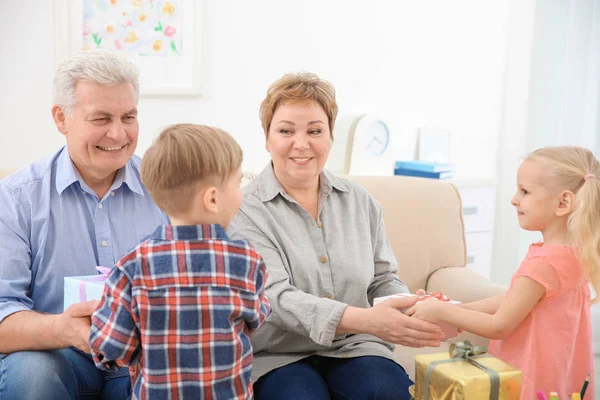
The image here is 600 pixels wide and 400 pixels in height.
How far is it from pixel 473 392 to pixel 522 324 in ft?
→ 1.28

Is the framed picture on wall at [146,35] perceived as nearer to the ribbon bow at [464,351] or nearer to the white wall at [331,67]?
the white wall at [331,67]

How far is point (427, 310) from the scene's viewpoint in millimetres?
1846

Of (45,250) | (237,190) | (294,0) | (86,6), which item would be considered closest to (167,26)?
(86,6)

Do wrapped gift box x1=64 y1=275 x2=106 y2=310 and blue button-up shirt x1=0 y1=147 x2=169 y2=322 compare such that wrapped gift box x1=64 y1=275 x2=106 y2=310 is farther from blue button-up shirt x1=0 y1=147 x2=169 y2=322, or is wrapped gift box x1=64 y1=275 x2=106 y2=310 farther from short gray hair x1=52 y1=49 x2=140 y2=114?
short gray hair x1=52 y1=49 x2=140 y2=114

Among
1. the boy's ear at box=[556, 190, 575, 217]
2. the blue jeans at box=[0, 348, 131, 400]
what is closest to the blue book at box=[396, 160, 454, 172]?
the boy's ear at box=[556, 190, 575, 217]

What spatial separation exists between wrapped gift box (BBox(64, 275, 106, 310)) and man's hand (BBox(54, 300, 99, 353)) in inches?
2.3

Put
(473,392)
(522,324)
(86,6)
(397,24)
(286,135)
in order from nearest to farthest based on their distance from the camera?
(473,392) → (522,324) → (286,135) → (86,6) → (397,24)

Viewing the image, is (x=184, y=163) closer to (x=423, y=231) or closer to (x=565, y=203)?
(x=565, y=203)

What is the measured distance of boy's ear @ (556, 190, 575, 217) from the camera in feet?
5.97

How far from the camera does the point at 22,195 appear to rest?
188cm

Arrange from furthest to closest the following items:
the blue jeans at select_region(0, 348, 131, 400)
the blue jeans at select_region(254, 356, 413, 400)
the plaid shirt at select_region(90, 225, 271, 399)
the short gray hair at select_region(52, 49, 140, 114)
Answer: the short gray hair at select_region(52, 49, 140, 114)
the blue jeans at select_region(254, 356, 413, 400)
the blue jeans at select_region(0, 348, 131, 400)
the plaid shirt at select_region(90, 225, 271, 399)

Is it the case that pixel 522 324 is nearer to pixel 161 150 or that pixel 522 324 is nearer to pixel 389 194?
pixel 389 194

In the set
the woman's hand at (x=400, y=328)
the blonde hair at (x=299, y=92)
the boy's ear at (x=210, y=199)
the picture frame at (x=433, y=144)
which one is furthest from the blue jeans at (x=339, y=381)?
the picture frame at (x=433, y=144)

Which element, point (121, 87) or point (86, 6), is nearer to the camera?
point (121, 87)
